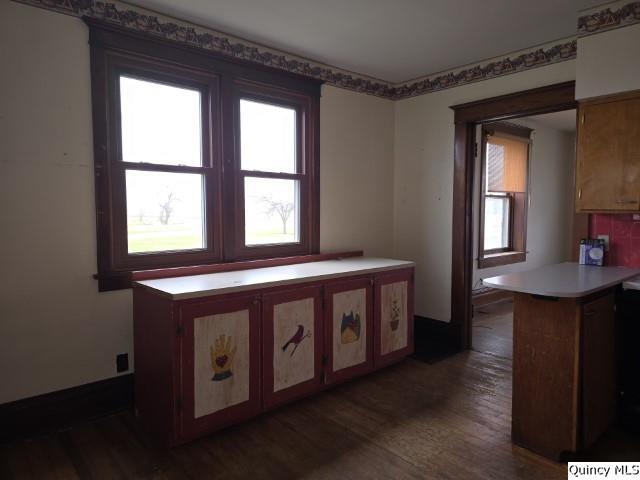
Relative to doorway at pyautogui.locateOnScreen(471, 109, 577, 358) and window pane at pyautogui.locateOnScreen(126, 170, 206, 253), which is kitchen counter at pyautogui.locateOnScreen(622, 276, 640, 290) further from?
window pane at pyautogui.locateOnScreen(126, 170, 206, 253)

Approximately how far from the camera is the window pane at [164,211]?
2.87m

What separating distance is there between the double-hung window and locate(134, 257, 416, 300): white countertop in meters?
0.28

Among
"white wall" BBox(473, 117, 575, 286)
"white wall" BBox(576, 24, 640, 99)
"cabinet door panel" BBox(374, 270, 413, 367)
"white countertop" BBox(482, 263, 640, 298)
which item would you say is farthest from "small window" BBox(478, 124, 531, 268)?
"white countertop" BBox(482, 263, 640, 298)

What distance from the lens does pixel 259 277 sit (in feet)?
9.35

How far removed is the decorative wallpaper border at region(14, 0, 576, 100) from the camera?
8.69 feet

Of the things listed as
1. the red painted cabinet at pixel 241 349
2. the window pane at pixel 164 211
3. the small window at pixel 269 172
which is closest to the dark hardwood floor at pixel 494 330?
the red painted cabinet at pixel 241 349

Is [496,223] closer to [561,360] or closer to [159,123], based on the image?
[561,360]

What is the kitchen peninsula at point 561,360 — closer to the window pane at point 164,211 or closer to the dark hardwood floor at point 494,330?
the dark hardwood floor at point 494,330

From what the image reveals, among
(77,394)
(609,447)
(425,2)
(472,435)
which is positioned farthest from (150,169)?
(609,447)

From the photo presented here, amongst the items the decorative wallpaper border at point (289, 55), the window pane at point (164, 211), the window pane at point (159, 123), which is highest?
the decorative wallpaper border at point (289, 55)

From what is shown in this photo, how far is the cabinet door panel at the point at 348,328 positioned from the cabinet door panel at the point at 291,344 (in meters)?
0.11

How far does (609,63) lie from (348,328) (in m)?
2.51

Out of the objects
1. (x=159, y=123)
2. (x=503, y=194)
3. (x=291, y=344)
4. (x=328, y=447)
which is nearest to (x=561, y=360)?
(x=328, y=447)

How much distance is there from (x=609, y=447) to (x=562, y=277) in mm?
966
